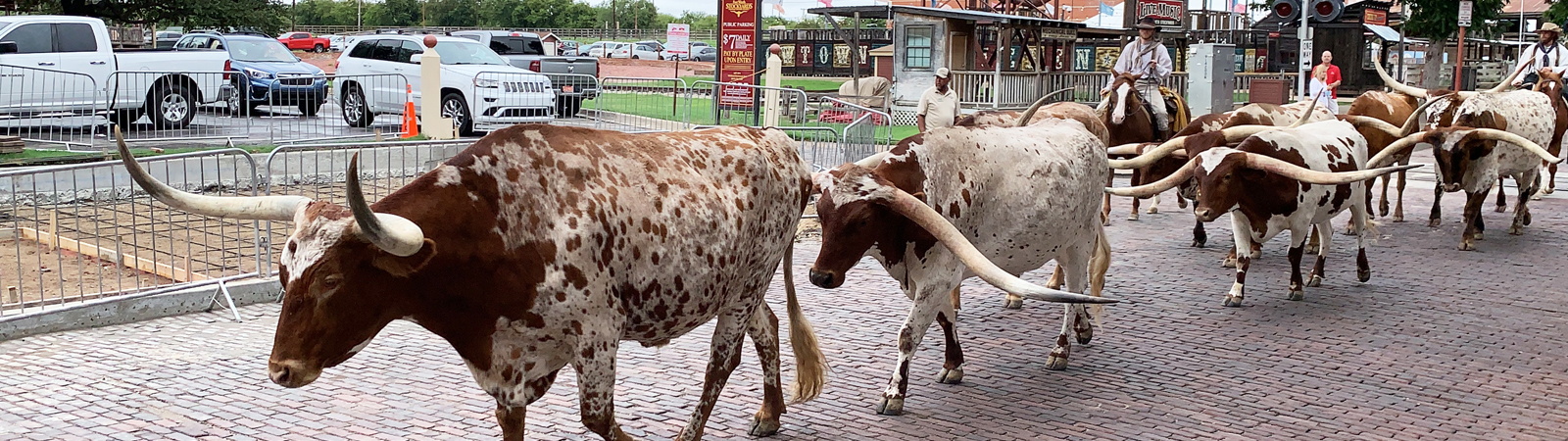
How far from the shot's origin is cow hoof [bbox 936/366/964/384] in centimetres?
705

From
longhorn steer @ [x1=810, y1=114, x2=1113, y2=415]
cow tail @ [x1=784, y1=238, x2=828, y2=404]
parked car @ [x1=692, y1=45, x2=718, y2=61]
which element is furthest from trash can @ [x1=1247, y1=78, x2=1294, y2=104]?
parked car @ [x1=692, y1=45, x2=718, y2=61]

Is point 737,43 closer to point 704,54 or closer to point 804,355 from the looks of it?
point 804,355

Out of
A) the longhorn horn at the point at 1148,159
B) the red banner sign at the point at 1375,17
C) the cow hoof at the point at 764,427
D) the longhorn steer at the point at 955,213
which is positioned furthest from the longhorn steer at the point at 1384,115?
the red banner sign at the point at 1375,17

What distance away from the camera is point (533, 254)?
4480 mm

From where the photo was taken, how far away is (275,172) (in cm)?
1285

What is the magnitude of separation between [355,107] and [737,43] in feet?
18.4

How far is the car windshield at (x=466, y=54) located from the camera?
20.2 metres

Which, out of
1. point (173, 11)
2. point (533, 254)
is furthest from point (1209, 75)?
point (173, 11)

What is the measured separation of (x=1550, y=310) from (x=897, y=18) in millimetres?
18866

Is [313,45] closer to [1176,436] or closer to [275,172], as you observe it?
[275,172]

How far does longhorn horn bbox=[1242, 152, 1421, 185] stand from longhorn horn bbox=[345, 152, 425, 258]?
5.25 m

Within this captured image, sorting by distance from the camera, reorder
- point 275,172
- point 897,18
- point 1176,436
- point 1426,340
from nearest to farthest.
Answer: point 1176,436 < point 1426,340 < point 275,172 < point 897,18

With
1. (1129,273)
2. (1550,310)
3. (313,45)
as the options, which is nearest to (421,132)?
(1129,273)

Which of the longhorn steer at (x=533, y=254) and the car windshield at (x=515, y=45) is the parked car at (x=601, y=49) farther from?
the longhorn steer at (x=533, y=254)
